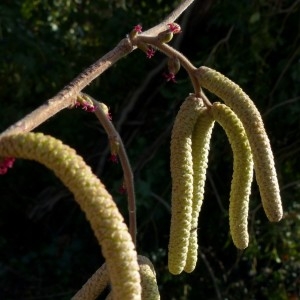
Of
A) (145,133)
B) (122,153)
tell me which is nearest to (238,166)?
(122,153)

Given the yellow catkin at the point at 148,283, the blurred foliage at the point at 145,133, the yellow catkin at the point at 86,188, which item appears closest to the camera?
the yellow catkin at the point at 86,188

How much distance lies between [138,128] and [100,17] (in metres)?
0.51

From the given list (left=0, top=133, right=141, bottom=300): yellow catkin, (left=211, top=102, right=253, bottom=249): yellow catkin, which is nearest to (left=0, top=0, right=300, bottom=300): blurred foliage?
(left=211, top=102, right=253, bottom=249): yellow catkin

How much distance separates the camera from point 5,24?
3072mm

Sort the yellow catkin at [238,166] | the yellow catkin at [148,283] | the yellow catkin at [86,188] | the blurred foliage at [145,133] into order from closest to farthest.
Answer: the yellow catkin at [86,188]
the yellow catkin at [148,283]
the yellow catkin at [238,166]
the blurred foliage at [145,133]

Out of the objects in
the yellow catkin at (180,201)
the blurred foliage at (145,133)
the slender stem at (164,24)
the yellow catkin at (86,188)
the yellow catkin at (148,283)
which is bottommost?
the yellow catkin at (86,188)

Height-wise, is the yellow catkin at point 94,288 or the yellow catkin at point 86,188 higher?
the yellow catkin at point 94,288

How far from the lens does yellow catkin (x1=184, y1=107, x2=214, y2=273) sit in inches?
43.3

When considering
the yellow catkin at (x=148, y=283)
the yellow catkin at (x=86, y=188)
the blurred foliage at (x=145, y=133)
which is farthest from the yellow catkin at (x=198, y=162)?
the blurred foliage at (x=145, y=133)

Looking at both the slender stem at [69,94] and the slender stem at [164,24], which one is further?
the slender stem at [164,24]

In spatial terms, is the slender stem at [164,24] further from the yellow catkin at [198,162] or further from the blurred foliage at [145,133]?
the blurred foliage at [145,133]

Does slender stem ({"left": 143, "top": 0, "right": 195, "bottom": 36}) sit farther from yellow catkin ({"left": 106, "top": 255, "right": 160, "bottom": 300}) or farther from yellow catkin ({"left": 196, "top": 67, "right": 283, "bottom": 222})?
yellow catkin ({"left": 106, "top": 255, "right": 160, "bottom": 300})

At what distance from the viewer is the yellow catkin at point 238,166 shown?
109 centimetres

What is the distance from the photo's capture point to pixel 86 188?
0.71 m
